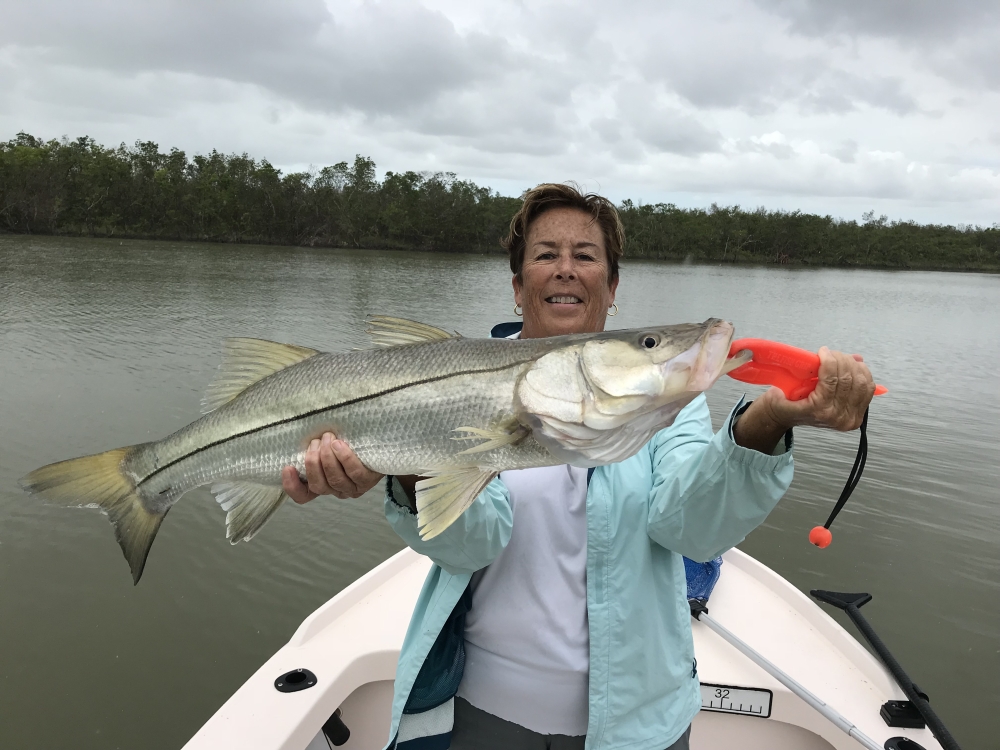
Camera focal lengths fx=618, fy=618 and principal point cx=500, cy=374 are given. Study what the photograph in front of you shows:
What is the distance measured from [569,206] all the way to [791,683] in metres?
2.72

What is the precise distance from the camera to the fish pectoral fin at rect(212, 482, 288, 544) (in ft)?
8.04

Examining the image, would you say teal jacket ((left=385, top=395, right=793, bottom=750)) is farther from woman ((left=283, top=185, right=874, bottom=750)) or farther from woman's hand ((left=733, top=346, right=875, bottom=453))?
woman's hand ((left=733, top=346, right=875, bottom=453))

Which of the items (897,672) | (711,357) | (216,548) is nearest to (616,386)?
(711,357)

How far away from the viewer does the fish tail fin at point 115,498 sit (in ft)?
8.23

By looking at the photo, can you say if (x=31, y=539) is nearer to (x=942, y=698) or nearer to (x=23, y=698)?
(x=23, y=698)

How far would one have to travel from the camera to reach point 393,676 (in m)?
3.44

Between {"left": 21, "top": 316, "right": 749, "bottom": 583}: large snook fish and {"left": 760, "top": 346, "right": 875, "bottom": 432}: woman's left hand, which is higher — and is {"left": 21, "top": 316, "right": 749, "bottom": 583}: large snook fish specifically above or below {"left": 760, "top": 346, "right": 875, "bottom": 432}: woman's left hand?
below

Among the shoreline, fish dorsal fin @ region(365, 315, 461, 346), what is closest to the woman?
fish dorsal fin @ region(365, 315, 461, 346)

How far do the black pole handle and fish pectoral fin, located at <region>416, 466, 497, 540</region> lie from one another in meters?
2.64

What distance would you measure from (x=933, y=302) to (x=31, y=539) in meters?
46.2

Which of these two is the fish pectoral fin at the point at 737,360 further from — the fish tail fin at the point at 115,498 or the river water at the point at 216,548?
the river water at the point at 216,548

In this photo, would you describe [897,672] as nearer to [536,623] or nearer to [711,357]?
[536,623]

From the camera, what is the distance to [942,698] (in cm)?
545

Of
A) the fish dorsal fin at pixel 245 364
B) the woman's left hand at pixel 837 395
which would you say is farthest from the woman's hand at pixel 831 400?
the fish dorsal fin at pixel 245 364
